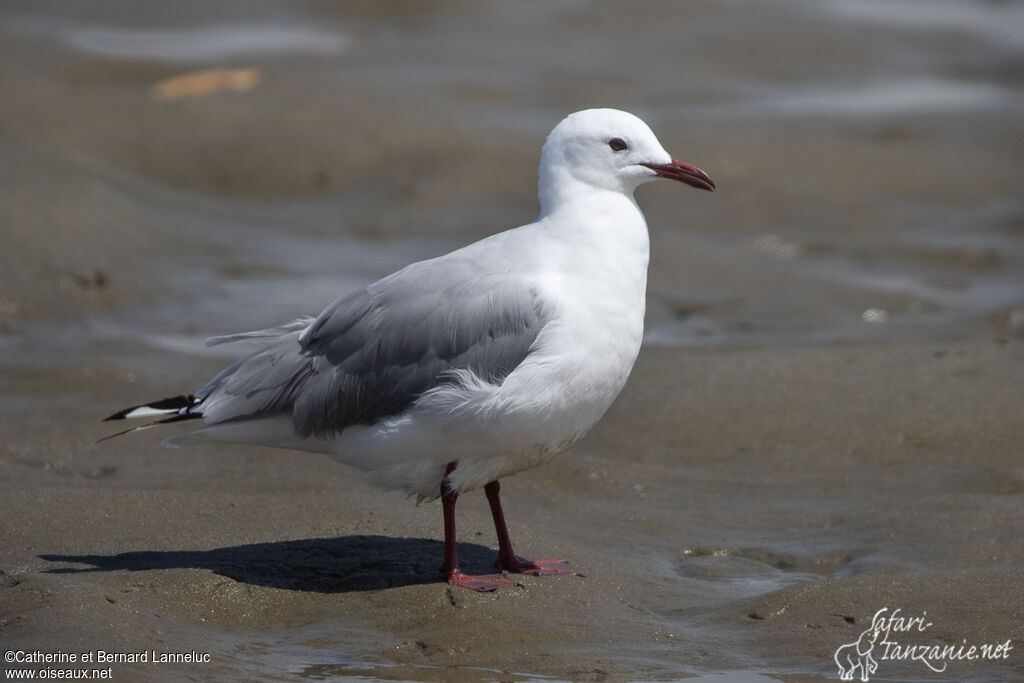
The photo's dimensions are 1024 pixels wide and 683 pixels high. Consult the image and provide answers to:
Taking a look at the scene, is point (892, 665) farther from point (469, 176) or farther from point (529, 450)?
point (469, 176)

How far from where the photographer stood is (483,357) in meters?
5.02

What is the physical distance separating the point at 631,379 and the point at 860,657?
325cm

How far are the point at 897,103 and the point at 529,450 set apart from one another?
31.0ft

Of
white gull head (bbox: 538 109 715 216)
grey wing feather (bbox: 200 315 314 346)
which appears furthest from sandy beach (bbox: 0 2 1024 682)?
Answer: white gull head (bbox: 538 109 715 216)

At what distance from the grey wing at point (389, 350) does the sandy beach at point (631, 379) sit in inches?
22.3

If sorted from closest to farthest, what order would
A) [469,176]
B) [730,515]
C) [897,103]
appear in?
[730,515] < [469,176] < [897,103]

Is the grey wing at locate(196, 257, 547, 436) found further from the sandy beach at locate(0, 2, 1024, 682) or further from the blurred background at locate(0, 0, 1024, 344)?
the blurred background at locate(0, 0, 1024, 344)

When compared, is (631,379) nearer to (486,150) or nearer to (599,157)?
(599,157)

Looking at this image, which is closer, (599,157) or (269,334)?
(599,157)

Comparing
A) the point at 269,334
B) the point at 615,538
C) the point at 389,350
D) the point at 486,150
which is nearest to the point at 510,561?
the point at 615,538

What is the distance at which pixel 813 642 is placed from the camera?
4.67 metres

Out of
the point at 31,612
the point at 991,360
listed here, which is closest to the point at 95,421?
the point at 31,612

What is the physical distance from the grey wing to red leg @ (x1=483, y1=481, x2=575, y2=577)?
0.56m

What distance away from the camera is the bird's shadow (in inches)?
201
